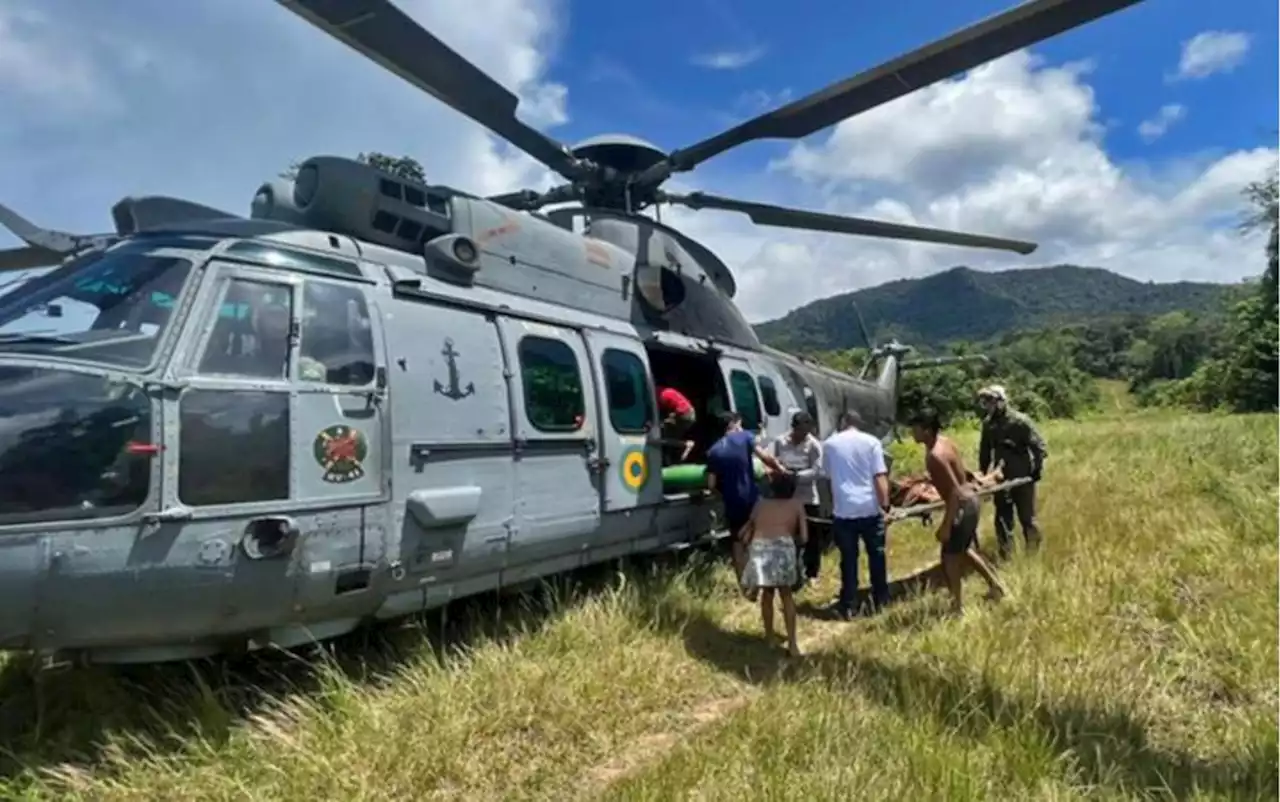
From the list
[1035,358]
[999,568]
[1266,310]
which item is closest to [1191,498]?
[999,568]

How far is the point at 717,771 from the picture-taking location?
370cm

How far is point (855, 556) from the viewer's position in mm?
6887

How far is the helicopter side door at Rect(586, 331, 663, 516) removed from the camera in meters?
6.24

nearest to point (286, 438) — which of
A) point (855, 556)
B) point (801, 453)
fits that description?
point (801, 453)

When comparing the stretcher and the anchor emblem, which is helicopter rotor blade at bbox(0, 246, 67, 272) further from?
the stretcher

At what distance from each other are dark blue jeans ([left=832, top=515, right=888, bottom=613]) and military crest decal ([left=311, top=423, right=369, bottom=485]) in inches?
162

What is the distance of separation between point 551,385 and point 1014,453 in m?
4.81

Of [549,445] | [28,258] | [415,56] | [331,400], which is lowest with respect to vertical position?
[549,445]

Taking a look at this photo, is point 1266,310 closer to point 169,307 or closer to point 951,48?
point 951,48

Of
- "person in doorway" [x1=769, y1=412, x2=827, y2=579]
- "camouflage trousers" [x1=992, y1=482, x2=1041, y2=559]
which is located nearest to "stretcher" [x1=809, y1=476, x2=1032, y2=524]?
"camouflage trousers" [x1=992, y1=482, x2=1041, y2=559]

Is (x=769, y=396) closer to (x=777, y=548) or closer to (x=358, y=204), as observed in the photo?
(x=777, y=548)

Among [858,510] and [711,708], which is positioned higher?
[858,510]

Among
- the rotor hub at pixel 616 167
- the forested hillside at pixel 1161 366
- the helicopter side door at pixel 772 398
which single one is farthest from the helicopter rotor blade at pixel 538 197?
the forested hillside at pixel 1161 366

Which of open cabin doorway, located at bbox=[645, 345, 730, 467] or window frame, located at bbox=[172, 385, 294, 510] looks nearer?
window frame, located at bbox=[172, 385, 294, 510]
